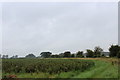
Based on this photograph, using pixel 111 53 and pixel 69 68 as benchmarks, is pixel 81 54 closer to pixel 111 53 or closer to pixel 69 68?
pixel 111 53

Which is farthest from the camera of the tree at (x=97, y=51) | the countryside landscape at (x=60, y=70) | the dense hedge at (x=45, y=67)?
the tree at (x=97, y=51)

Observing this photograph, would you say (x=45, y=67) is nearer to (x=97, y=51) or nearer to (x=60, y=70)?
(x=60, y=70)

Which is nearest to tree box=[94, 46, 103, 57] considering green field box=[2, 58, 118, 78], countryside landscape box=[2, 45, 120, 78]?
countryside landscape box=[2, 45, 120, 78]

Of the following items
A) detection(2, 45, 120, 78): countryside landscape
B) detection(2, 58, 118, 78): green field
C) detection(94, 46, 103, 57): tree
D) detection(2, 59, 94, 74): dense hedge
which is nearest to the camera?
detection(2, 58, 118, 78): green field

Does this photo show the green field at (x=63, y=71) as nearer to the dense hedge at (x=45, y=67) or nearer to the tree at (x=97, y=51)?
the dense hedge at (x=45, y=67)

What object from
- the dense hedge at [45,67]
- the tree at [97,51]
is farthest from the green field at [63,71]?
the tree at [97,51]

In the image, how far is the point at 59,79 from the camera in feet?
46.8

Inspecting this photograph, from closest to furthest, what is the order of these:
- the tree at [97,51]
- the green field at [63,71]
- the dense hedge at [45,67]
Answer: the green field at [63,71] < the dense hedge at [45,67] < the tree at [97,51]

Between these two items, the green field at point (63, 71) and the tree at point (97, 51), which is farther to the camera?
the tree at point (97, 51)

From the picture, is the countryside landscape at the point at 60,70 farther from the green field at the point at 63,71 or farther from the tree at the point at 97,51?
the tree at the point at 97,51

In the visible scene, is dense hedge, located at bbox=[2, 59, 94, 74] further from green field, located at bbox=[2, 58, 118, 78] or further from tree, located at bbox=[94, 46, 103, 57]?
tree, located at bbox=[94, 46, 103, 57]

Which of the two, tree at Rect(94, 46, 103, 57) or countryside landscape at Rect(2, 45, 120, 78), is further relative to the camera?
tree at Rect(94, 46, 103, 57)

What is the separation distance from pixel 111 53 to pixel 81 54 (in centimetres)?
2006

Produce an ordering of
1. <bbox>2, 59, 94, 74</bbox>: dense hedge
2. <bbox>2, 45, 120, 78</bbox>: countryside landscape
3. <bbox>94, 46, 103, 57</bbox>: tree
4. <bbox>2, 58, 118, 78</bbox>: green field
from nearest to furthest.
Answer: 1. <bbox>2, 58, 118, 78</bbox>: green field
2. <bbox>2, 45, 120, 78</bbox>: countryside landscape
3. <bbox>2, 59, 94, 74</bbox>: dense hedge
4. <bbox>94, 46, 103, 57</bbox>: tree
